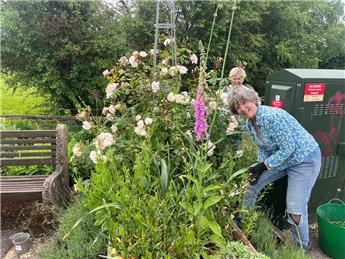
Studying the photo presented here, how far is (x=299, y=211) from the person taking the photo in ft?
8.78

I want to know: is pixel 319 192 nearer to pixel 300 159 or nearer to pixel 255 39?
pixel 300 159

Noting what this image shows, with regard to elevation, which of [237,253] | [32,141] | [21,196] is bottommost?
[21,196]

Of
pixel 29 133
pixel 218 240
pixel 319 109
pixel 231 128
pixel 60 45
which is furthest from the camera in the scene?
pixel 60 45

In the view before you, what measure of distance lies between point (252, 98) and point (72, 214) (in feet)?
5.90

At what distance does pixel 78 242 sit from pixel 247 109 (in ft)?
5.42

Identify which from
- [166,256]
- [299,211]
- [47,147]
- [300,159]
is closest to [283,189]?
[299,211]

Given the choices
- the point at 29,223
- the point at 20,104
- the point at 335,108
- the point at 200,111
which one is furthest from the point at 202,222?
the point at 20,104

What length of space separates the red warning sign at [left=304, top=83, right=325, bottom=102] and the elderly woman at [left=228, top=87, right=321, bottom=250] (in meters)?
0.48

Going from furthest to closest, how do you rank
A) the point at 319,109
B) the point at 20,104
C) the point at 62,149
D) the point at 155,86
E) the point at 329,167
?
the point at 20,104, the point at 62,149, the point at 329,167, the point at 319,109, the point at 155,86

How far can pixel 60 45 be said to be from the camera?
20.4ft

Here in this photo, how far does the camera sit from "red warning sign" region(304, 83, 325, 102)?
9.53ft

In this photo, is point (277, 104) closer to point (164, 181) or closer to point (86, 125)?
point (164, 181)

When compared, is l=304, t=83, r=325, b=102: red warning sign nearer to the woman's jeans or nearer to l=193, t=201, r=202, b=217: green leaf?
the woman's jeans

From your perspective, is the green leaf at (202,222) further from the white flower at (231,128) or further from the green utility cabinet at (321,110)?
the green utility cabinet at (321,110)
